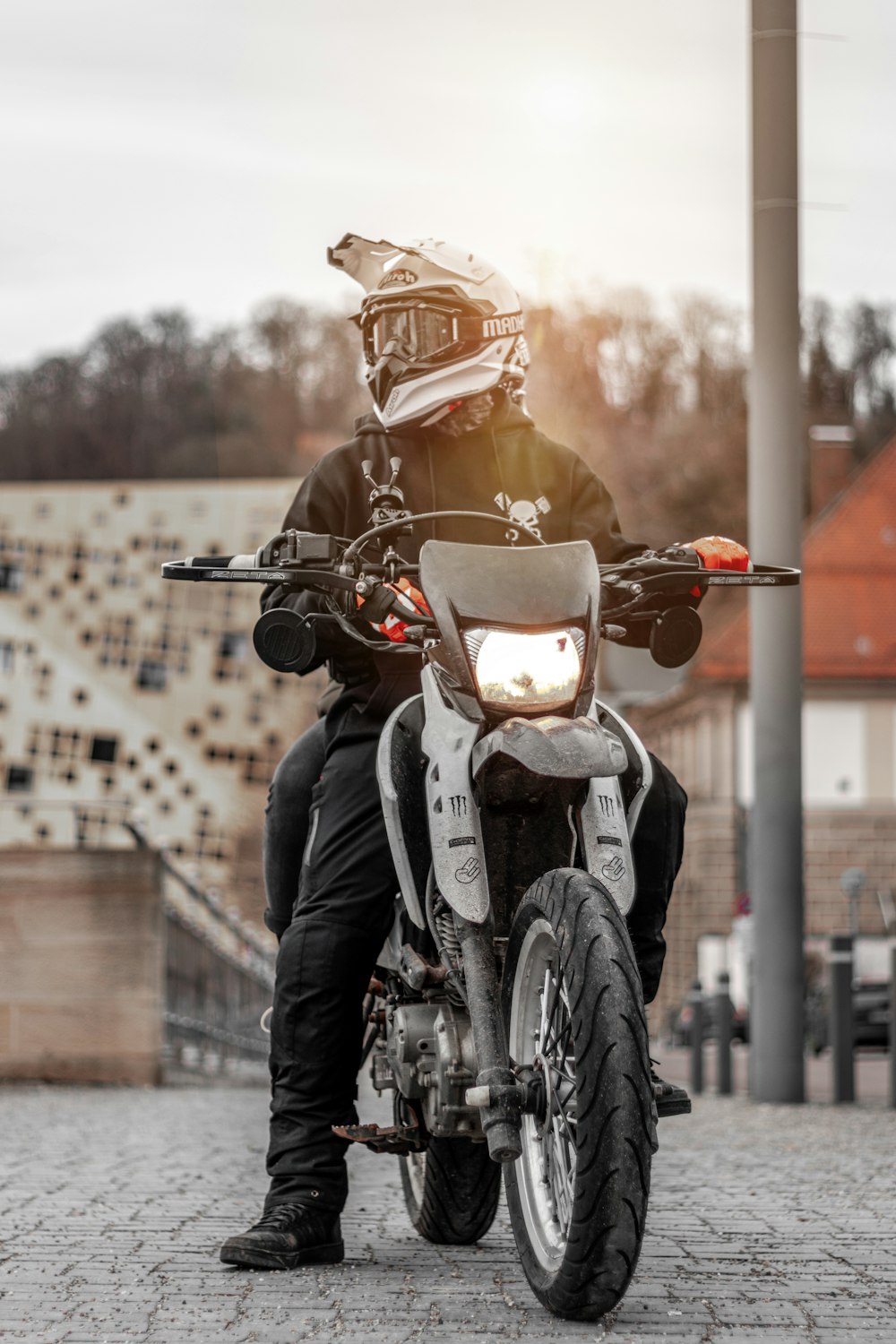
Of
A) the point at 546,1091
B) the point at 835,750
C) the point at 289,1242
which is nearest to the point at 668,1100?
the point at 546,1091

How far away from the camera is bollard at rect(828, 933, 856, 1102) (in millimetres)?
11523

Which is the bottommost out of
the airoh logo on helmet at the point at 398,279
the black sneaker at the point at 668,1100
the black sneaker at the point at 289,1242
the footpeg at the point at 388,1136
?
the black sneaker at the point at 289,1242

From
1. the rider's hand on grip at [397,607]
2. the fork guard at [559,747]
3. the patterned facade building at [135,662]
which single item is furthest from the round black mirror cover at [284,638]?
the patterned facade building at [135,662]

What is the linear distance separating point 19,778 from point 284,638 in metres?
65.3

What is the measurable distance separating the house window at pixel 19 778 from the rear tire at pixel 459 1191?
63914 millimetres

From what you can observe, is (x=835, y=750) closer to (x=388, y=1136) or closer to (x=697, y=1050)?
(x=697, y=1050)

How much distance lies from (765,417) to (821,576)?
1799 inches

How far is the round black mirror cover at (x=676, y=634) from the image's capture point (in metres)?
4.19

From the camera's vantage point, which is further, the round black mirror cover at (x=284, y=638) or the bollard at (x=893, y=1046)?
the bollard at (x=893, y=1046)

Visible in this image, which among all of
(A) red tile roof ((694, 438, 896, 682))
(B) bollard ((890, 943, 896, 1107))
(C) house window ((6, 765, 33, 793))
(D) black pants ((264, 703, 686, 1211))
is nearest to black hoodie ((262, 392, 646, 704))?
(D) black pants ((264, 703, 686, 1211))

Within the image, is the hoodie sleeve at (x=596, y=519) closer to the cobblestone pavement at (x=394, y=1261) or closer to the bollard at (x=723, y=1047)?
the cobblestone pavement at (x=394, y=1261)

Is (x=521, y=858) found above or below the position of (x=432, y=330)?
below

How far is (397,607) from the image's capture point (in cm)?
380

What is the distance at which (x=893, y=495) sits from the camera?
56500 mm
